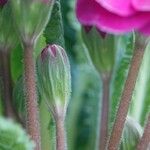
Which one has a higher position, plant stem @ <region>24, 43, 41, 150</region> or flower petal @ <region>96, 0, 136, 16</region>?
flower petal @ <region>96, 0, 136, 16</region>

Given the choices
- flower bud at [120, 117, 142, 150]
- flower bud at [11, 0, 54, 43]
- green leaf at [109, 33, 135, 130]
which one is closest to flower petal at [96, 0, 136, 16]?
flower bud at [11, 0, 54, 43]

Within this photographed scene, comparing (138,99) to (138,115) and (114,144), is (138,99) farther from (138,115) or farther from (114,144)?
(114,144)

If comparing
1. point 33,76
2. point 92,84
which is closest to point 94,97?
point 92,84

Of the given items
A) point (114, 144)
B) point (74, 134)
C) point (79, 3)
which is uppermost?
point (79, 3)

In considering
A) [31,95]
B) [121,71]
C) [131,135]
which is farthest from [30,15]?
[121,71]

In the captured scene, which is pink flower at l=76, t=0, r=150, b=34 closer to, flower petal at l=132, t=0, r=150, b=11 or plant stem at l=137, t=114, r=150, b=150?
flower petal at l=132, t=0, r=150, b=11

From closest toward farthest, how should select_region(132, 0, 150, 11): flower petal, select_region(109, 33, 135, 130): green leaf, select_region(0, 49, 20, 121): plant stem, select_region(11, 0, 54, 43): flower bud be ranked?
1. select_region(132, 0, 150, 11): flower petal
2. select_region(11, 0, 54, 43): flower bud
3. select_region(0, 49, 20, 121): plant stem
4. select_region(109, 33, 135, 130): green leaf

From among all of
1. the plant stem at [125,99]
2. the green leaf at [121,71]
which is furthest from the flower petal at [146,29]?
the green leaf at [121,71]
